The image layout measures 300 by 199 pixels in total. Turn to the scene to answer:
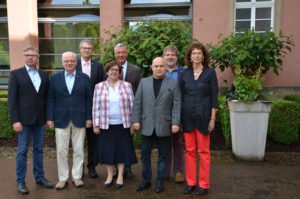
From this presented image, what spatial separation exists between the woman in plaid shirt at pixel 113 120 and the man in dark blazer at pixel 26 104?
0.76m

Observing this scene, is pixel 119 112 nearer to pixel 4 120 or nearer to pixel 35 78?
pixel 35 78

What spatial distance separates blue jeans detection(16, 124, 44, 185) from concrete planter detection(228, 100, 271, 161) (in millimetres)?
3391

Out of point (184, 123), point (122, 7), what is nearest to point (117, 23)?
point (122, 7)

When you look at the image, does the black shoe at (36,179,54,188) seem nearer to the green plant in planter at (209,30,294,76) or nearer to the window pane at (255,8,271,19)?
the green plant in planter at (209,30,294,76)

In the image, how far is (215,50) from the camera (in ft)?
23.8

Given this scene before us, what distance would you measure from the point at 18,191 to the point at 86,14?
818 cm

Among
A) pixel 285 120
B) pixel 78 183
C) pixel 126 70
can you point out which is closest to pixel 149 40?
pixel 126 70

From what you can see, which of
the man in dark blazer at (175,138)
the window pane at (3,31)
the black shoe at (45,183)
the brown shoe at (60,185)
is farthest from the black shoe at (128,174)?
the window pane at (3,31)

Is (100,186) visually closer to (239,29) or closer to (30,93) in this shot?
(30,93)

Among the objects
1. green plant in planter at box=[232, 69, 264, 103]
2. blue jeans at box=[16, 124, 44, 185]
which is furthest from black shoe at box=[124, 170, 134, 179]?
green plant in planter at box=[232, 69, 264, 103]

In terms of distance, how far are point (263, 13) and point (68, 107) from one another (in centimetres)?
765

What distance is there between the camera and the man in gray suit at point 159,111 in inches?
156

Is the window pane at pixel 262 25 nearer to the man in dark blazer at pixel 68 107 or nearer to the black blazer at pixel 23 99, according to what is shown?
the man in dark blazer at pixel 68 107

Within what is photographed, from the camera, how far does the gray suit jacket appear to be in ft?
13.0
